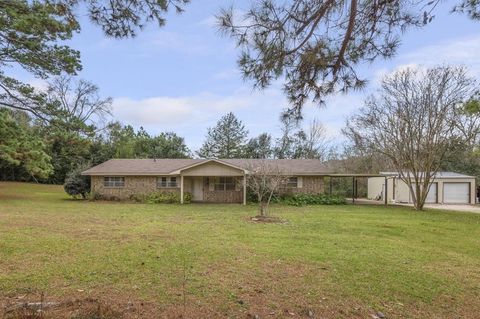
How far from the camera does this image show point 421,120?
855 inches

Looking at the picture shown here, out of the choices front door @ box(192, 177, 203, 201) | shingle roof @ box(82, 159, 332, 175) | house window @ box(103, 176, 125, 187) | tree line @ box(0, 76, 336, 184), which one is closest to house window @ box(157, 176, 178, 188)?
shingle roof @ box(82, 159, 332, 175)

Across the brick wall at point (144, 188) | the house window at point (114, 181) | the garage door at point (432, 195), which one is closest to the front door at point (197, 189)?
the brick wall at point (144, 188)

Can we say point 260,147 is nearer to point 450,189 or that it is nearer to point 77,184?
point 450,189

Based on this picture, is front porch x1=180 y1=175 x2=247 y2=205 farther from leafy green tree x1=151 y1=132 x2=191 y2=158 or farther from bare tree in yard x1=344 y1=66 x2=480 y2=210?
leafy green tree x1=151 y1=132 x2=191 y2=158

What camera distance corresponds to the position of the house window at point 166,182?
86.0 feet

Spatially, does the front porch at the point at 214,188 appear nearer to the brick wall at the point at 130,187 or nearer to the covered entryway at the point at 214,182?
the covered entryway at the point at 214,182

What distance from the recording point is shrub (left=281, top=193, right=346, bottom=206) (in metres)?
24.4

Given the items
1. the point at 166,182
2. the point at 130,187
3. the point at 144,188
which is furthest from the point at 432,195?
the point at 130,187

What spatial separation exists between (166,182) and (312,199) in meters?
9.97

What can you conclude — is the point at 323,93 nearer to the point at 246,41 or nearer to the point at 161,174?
the point at 246,41

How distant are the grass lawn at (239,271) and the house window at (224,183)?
1454 cm

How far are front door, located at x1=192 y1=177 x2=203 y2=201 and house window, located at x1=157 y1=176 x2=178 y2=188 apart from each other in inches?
58.5

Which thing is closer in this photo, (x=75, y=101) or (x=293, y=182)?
(x=75, y=101)

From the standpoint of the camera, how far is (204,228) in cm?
1213
